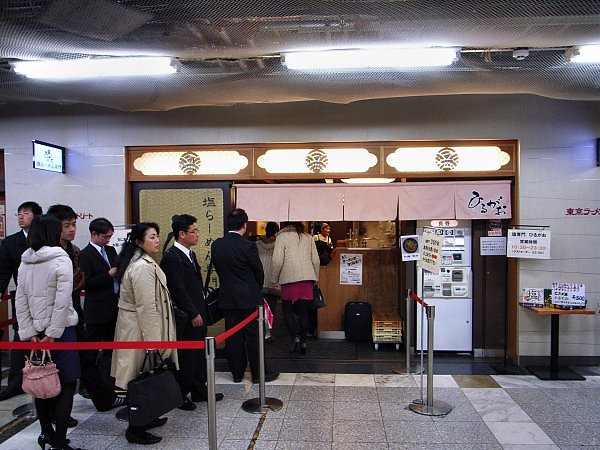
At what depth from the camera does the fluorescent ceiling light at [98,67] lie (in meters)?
4.65

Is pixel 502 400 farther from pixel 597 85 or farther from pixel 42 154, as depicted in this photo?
pixel 42 154

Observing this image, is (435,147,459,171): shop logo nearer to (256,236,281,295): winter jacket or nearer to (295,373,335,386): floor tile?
(256,236,281,295): winter jacket

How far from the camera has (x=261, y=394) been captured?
4.84 metres

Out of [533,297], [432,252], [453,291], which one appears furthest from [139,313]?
[533,297]

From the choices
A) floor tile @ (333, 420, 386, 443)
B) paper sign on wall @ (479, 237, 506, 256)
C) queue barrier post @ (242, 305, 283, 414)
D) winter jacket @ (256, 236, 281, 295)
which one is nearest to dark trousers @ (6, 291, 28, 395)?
queue barrier post @ (242, 305, 283, 414)

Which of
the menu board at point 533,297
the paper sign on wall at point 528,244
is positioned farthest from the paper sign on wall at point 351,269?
the menu board at point 533,297

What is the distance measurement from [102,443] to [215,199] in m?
3.49

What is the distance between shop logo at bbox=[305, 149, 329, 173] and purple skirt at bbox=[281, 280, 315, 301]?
1663mm

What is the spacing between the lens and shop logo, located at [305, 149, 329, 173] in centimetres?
646

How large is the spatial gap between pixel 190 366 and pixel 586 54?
5129 millimetres

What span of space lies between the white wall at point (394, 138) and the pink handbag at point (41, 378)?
10.9 ft

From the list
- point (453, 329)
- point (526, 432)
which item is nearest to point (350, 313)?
point (453, 329)

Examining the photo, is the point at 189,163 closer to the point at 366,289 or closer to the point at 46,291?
the point at 46,291

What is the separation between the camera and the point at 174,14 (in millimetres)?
3596
